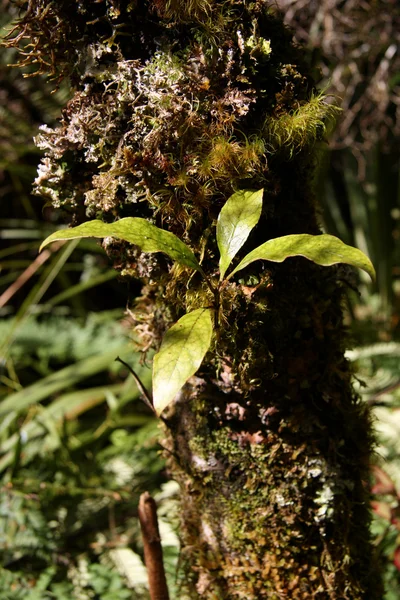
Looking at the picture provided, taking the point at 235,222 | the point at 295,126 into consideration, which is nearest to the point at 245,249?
the point at 235,222

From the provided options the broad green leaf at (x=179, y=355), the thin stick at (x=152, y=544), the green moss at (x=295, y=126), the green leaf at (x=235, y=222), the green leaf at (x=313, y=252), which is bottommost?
the thin stick at (x=152, y=544)

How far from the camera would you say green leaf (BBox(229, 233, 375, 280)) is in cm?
56

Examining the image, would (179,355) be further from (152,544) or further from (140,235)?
(152,544)

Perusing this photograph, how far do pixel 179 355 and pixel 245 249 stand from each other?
0.16 metres

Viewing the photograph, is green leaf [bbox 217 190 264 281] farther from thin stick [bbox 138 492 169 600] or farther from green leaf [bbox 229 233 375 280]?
thin stick [bbox 138 492 169 600]

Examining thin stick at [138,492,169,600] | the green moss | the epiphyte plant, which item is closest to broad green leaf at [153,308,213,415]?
the epiphyte plant

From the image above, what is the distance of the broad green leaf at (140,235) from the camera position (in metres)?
0.58

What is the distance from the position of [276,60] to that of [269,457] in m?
0.52

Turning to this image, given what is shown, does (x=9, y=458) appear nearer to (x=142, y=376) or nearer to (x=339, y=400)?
(x=142, y=376)

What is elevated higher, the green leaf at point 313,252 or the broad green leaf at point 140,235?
the broad green leaf at point 140,235

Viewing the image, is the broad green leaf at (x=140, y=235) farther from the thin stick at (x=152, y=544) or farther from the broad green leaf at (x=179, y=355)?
the thin stick at (x=152, y=544)

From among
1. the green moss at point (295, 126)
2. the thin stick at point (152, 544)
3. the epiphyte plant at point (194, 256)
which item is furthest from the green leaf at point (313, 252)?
the thin stick at point (152, 544)

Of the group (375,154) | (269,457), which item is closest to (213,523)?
(269,457)

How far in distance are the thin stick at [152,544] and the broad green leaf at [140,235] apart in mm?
421
